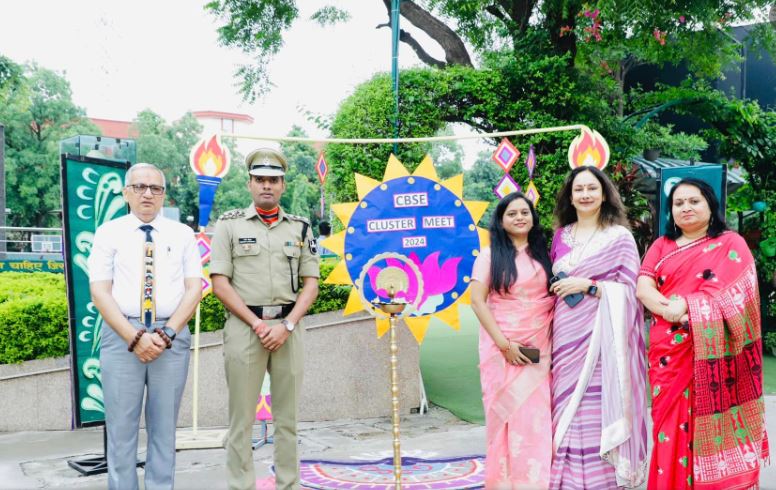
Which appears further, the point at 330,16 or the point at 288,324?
the point at 330,16

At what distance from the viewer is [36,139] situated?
25.8 metres

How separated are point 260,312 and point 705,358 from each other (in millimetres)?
2153

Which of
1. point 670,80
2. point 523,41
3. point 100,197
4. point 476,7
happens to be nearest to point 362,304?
point 100,197

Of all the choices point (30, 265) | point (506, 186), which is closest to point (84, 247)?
point (506, 186)

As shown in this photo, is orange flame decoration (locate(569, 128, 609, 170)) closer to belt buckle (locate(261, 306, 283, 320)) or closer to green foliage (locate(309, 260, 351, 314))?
green foliage (locate(309, 260, 351, 314))

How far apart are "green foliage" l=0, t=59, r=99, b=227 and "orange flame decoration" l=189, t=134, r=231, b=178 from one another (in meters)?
22.9

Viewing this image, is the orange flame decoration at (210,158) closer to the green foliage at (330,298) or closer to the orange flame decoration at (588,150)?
the green foliage at (330,298)

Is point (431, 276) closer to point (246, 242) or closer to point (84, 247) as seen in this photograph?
point (246, 242)

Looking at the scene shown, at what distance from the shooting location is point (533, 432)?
3.30 m

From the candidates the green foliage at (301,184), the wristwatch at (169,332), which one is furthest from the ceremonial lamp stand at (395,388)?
the green foliage at (301,184)

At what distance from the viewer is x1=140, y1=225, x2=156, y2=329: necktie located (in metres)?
3.17

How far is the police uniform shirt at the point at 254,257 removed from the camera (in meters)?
3.40

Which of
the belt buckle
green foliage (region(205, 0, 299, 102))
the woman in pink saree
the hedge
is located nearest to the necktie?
the belt buckle

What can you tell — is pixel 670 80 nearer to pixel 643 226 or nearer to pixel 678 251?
pixel 643 226
